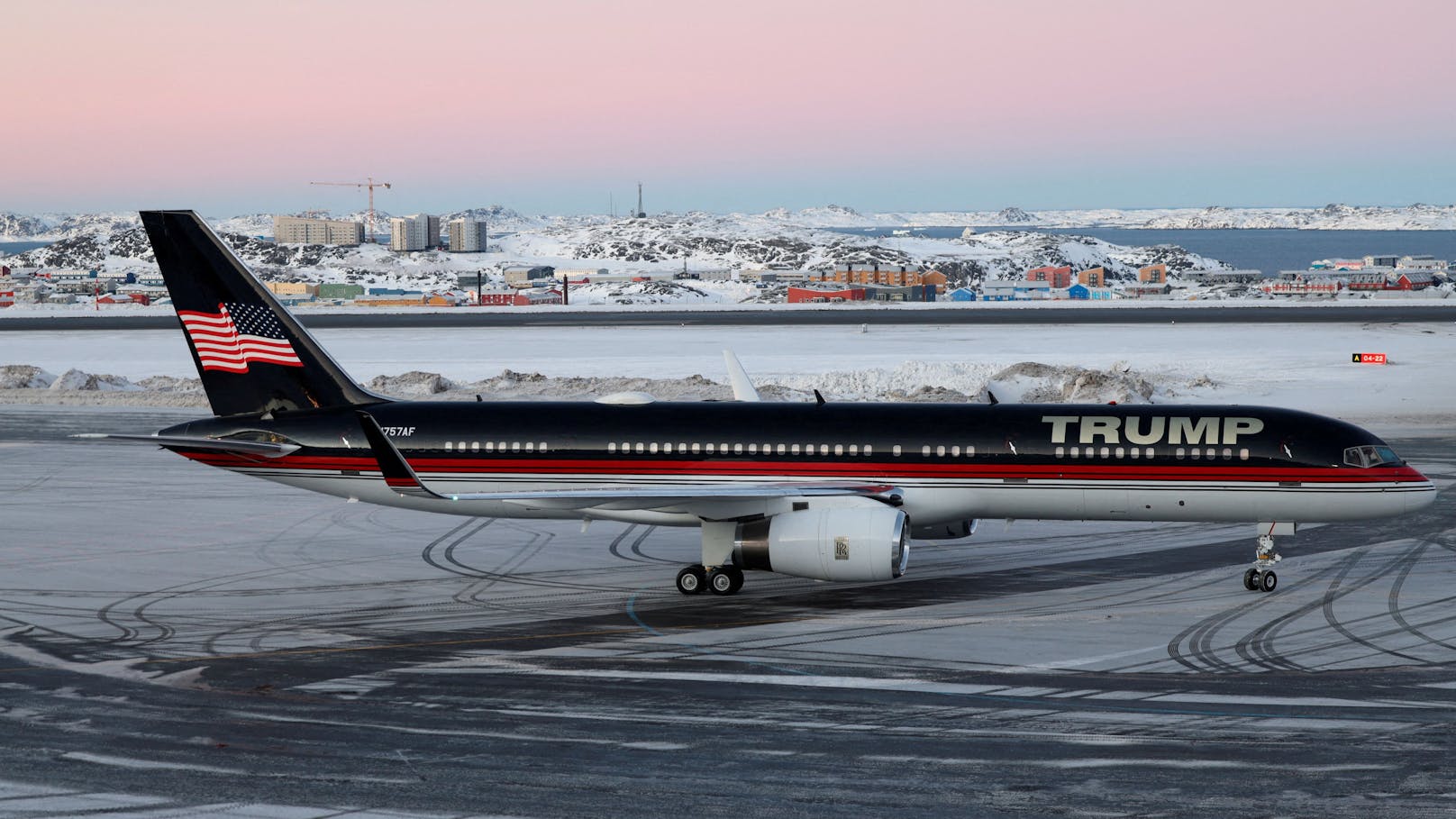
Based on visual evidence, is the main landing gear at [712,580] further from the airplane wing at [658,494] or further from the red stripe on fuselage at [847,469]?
the red stripe on fuselage at [847,469]

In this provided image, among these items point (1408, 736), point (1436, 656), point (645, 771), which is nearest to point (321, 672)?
point (645, 771)

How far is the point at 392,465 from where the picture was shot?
94.4ft

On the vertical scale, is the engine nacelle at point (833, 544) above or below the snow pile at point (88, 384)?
below

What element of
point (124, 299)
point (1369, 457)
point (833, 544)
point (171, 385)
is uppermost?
point (124, 299)

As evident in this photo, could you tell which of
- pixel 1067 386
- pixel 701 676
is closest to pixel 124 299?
pixel 1067 386

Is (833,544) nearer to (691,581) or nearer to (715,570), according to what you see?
(715,570)

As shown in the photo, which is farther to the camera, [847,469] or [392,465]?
[847,469]

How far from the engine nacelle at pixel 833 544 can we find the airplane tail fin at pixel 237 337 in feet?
40.2

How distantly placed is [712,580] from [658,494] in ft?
8.91

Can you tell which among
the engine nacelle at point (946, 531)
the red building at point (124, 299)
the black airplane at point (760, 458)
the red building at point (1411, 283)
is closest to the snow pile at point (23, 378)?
the black airplane at point (760, 458)

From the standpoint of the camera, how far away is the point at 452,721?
2225 centimetres

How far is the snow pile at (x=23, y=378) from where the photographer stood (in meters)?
75.8

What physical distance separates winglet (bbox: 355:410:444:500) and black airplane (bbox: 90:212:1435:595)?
5 cm

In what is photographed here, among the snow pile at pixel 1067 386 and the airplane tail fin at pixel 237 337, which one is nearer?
the airplane tail fin at pixel 237 337
